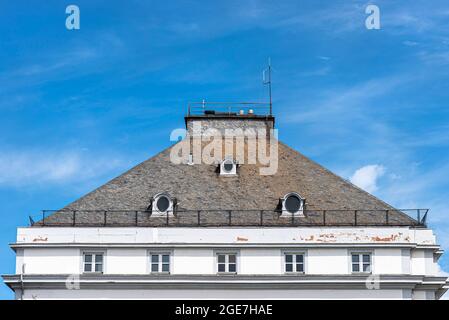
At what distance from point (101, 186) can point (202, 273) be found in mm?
9099

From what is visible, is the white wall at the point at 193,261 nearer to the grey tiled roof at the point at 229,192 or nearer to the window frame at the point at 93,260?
the grey tiled roof at the point at 229,192

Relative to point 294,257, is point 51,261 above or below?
below

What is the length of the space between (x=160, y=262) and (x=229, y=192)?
6.77 m

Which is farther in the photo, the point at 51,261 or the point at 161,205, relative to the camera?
the point at 161,205

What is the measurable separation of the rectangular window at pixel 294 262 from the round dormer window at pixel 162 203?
308 inches

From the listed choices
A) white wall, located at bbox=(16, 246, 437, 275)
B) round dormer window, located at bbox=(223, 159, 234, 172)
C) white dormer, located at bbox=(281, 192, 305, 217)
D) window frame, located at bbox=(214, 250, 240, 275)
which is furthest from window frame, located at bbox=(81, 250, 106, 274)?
white dormer, located at bbox=(281, 192, 305, 217)

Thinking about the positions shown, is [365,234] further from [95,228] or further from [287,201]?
[95,228]

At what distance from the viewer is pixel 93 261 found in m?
61.7

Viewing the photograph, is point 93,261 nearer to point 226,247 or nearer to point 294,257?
point 226,247

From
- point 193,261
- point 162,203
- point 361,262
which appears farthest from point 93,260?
point 361,262

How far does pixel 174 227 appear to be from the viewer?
204 feet
